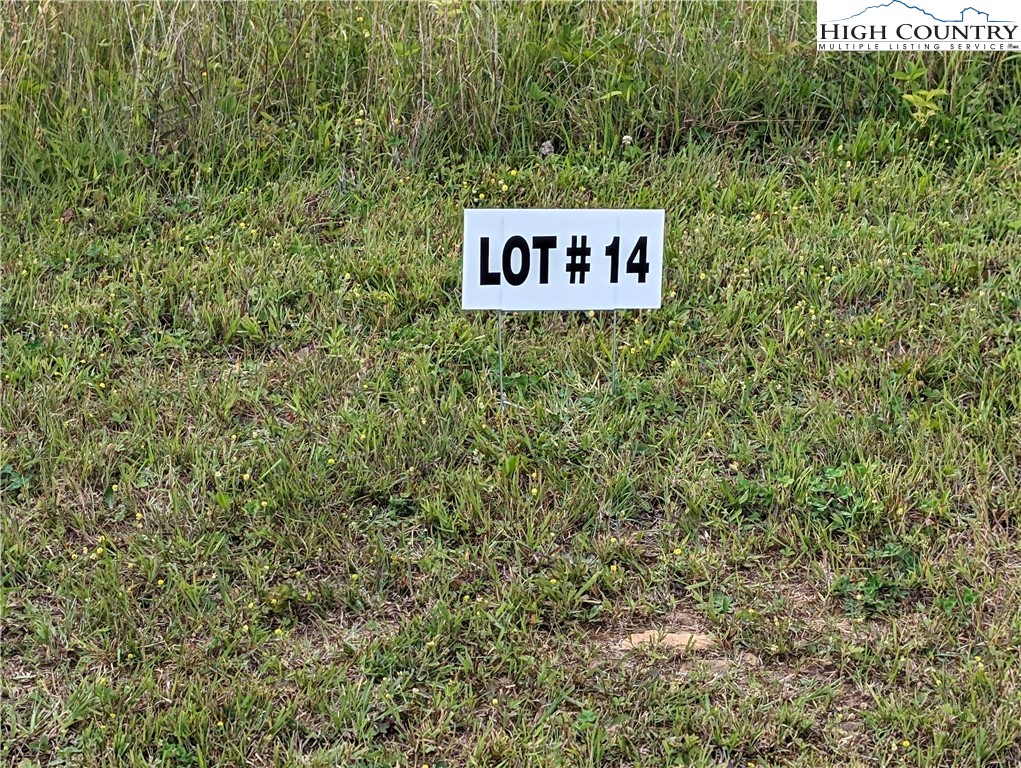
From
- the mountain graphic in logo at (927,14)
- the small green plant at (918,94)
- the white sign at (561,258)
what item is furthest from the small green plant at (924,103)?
the white sign at (561,258)

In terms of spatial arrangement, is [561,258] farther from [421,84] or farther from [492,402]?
[421,84]

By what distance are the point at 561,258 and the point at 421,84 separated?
1.64 metres

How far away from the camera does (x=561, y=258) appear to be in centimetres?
329

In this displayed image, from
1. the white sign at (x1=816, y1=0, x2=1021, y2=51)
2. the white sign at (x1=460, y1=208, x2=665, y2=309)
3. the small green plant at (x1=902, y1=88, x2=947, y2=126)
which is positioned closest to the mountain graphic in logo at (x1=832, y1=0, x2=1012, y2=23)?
the white sign at (x1=816, y1=0, x2=1021, y2=51)

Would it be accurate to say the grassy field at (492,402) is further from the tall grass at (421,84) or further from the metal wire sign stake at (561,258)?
the metal wire sign stake at (561,258)

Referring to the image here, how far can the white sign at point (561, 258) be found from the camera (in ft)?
10.6

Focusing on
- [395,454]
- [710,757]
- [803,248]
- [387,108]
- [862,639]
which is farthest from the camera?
[387,108]

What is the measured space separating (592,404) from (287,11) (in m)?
2.48

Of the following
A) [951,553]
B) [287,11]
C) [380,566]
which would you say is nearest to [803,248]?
[951,553]

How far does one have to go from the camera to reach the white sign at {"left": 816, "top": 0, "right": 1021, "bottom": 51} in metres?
4.72

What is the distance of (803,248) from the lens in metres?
4.04

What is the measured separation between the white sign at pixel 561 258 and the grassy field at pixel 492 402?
0.37m

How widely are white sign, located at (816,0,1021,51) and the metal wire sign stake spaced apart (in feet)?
6.46

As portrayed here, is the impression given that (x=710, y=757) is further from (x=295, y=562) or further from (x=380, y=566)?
(x=295, y=562)
